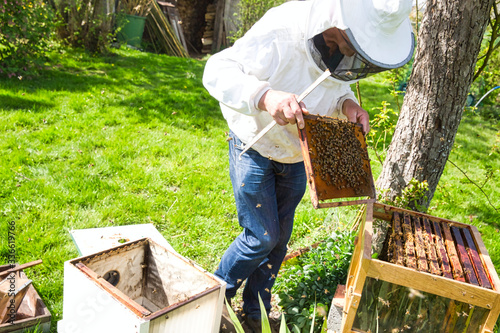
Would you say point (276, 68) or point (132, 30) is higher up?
point (276, 68)

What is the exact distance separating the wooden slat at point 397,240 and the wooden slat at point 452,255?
0.24 metres

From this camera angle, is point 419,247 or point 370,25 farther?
point 419,247

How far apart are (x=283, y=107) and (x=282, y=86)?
0.31 metres

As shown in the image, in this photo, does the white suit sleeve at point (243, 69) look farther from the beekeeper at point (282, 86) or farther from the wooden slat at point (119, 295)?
the wooden slat at point (119, 295)

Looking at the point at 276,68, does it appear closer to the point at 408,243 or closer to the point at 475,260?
the point at 408,243

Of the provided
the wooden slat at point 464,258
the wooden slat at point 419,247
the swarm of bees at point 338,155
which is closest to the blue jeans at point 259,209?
the swarm of bees at point 338,155

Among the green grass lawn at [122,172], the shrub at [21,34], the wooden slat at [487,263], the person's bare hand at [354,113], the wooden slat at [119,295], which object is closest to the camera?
the wooden slat at [119,295]

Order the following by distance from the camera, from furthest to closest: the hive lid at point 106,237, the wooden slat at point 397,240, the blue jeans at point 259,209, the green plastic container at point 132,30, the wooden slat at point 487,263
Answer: the green plastic container at point 132,30
the hive lid at point 106,237
the blue jeans at point 259,209
the wooden slat at point 397,240
the wooden slat at point 487,263

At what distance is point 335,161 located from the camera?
2.10 metres

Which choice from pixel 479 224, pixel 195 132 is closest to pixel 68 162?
pixel 195 132

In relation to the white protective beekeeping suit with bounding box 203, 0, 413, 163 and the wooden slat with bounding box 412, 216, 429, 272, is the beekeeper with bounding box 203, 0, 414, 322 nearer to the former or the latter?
the white protective beekeeping suit with bounding box 203, 0, 413, 163

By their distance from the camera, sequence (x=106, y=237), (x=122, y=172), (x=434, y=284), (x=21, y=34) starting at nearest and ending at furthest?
(x=434, y=284)
(x=106, y=237)
(x=122, y=172)
(x=21, y=34)

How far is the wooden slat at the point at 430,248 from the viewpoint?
6.32 ft

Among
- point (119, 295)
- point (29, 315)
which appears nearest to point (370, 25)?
point (119, 295)
